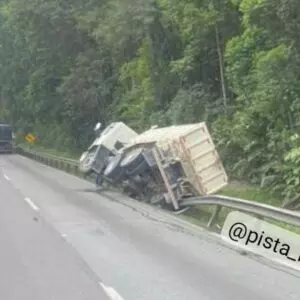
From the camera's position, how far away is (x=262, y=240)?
11.6 meters

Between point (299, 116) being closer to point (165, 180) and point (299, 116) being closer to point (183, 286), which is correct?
point (165, 180)

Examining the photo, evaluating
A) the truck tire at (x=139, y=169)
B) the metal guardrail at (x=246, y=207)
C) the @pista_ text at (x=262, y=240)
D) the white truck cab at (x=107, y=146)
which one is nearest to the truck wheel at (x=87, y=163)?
the white truck cab at (x=107, y=146)

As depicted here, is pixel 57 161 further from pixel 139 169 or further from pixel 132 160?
pixel 139 169

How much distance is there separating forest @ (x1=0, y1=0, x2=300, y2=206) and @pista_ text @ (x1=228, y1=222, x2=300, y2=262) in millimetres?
3072

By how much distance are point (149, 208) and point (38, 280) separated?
903cm

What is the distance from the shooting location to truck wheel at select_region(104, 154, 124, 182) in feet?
63.2

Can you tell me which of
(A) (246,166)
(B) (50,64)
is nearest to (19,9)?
(B) (50,64)

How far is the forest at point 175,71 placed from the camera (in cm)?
1803

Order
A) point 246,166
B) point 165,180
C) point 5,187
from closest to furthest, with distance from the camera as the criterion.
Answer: point 165,180, point 246,166, point 5,187

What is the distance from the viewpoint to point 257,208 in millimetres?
11906

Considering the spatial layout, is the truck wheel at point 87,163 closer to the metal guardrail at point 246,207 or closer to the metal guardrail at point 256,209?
the metal guardrail at point 246,207

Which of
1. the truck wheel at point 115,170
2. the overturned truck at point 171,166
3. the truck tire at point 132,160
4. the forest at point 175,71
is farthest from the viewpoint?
the truck wheel at point 115,170

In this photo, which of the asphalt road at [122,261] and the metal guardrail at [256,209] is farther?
the metal guardrail at [256,209]

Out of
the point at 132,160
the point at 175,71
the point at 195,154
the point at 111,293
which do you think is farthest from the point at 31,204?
the point at 175,71
